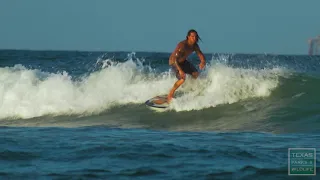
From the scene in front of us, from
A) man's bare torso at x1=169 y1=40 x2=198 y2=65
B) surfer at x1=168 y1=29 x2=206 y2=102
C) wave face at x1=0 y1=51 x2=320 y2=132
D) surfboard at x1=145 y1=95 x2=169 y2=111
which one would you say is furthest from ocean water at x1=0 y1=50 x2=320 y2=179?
man's bare torso at x1=169 y1=40 x2=198 y2=65

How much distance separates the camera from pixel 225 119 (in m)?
12.2

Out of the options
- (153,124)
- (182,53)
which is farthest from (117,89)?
(153,124)

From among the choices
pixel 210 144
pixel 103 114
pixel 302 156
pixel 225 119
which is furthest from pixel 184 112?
pixel 302 156

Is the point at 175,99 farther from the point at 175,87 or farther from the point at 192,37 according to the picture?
the point at 192,37

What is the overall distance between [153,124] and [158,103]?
65.5 inches

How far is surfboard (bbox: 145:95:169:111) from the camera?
13.1 metres

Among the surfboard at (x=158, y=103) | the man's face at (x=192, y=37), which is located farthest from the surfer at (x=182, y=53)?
the surfboard at (x=158, y=103)

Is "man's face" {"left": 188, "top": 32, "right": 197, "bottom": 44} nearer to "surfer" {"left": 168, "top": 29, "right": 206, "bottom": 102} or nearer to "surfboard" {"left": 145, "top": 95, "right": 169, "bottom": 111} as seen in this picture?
"surfer" {"left": 168, "top": 29, "right": 206, "bottom": 102}

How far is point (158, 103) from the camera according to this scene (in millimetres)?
13398

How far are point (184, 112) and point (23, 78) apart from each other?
18.1ft

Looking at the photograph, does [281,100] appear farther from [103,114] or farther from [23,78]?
[23,78]

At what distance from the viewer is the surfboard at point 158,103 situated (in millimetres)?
13102

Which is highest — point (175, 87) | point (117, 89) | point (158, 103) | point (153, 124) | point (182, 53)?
point (182, 53)

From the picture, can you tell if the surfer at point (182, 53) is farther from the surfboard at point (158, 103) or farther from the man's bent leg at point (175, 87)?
the surfboard at point (158, 103)
